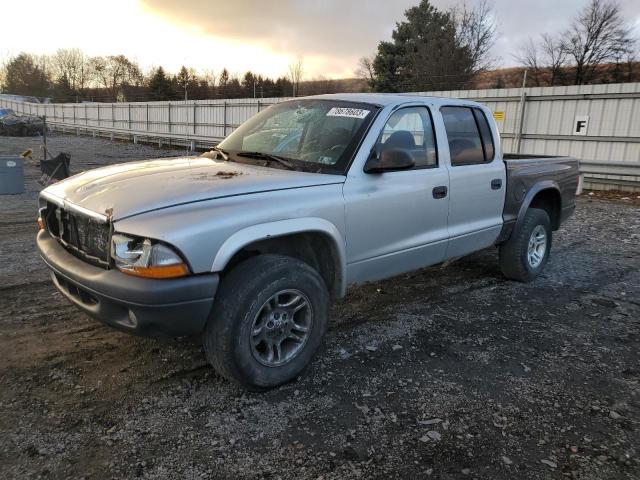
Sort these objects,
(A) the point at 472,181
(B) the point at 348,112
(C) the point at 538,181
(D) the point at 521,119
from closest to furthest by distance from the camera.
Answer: (B) the point at 348,112 < (A) the point at 472,181 < (C) the point at 538,181 < (D) the point at 521,119

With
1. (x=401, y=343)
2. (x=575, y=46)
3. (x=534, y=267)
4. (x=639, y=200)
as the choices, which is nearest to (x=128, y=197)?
(x=401, y=343)

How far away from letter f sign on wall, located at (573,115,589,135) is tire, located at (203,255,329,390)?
12.5 metres

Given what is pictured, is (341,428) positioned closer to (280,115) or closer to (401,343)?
(401,343)

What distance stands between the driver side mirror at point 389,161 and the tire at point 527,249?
7.70ft

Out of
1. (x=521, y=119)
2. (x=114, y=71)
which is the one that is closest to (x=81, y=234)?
(x=521, y=119)

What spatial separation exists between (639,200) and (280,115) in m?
10.7

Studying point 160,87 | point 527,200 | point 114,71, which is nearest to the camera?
point 527,200

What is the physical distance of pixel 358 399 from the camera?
3133 millimetres

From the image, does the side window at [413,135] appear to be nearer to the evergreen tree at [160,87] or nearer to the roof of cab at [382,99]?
the roof of cab at [382,99]

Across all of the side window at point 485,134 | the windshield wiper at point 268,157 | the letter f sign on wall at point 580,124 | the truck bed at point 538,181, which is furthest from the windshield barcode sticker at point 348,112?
the letter f sign on wall at point 580,124

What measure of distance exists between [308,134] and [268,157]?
0.40 metres

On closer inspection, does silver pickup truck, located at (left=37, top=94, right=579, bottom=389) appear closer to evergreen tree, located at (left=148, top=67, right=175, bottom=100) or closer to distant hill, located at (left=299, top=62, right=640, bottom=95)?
distant hill, located at (left=299, top=62, right=640, bottom=95)

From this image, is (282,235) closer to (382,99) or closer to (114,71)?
(382,99)

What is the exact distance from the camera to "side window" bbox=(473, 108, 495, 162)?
4.83 metres
